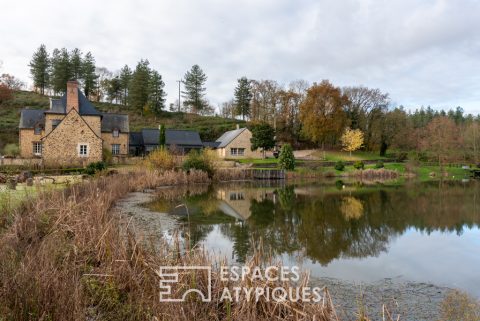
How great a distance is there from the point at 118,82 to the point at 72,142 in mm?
38090

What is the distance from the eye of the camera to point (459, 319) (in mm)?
4934

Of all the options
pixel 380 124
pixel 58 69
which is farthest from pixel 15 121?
pixel 380 124

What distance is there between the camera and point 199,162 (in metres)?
28.3

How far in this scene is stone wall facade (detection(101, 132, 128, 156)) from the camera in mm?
38653

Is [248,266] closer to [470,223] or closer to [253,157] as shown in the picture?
[470,223]

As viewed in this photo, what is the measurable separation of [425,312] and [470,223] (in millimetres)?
10227

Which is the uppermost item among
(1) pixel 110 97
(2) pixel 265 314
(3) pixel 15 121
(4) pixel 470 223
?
(1) pixel 110 97

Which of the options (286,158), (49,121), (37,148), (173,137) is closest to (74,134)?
(49,121)

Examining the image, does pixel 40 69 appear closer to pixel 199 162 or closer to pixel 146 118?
pixel 146 118

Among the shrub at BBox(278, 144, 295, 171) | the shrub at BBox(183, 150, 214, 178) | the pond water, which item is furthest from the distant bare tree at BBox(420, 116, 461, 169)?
the shrub at BBox(183, 150, 214, 178)

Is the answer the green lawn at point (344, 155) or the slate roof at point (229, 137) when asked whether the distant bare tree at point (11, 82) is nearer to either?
the slate roof at point (229, 137)

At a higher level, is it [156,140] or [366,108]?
[366,108]

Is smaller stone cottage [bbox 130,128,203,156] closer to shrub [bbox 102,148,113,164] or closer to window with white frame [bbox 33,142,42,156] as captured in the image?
shrub [bbox 102,148,113,164]

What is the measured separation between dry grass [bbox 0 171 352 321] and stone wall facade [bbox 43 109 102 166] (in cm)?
2651
